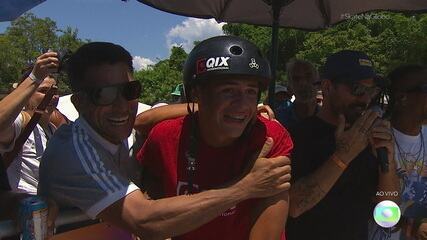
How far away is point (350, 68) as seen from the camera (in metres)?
2.76

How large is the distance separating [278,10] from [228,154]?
98.8 inches

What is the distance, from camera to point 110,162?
6.95 feet

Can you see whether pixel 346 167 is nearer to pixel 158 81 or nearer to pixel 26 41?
pixel 158 81

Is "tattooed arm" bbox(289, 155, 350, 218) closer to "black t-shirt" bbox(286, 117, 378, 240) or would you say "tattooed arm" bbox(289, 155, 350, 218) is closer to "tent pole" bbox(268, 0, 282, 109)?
"black t-shirt" bbox(286, 117, 378, 240)

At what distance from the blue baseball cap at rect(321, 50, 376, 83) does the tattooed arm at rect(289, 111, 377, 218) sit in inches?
9.6

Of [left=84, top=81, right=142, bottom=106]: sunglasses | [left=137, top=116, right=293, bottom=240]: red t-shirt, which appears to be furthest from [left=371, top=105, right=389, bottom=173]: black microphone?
[left=84, top=81, right=142, bottom=106]: sunglasses

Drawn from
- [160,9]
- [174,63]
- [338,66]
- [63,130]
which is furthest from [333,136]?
[174,63]

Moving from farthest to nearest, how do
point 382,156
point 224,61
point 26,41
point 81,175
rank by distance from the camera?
point 26,41 → point 382,156 → point 224,61 → point 81,175

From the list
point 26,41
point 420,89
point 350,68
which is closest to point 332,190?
point 350,68

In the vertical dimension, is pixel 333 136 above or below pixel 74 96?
below


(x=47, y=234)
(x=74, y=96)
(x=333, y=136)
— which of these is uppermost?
(x=74, y=96)

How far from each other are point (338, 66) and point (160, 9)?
2.27m

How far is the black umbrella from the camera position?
14.7 feet

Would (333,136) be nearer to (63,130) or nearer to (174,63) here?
(63,130)
